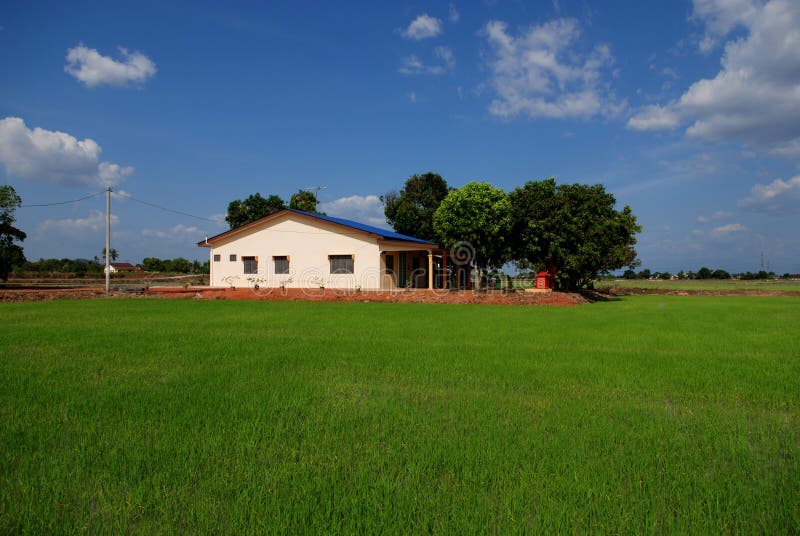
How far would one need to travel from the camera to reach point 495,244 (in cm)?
3017

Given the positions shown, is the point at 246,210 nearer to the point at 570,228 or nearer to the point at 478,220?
the point at 478,220

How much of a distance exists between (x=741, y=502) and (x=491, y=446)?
1553 mm

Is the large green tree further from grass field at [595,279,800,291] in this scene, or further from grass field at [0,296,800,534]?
grass field at [0,296,800,534]

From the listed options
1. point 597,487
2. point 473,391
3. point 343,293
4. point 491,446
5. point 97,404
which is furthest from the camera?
point 343,293

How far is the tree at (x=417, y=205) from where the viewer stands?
40.0 m

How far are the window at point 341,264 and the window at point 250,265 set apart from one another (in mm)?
5250

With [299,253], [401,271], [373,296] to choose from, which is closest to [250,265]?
[299,253]

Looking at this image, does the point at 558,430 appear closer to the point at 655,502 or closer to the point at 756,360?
the point at 655,502

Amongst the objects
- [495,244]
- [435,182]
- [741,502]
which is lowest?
[741,502]

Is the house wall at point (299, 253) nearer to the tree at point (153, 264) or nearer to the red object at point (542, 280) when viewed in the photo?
the red object at point (542, 280)

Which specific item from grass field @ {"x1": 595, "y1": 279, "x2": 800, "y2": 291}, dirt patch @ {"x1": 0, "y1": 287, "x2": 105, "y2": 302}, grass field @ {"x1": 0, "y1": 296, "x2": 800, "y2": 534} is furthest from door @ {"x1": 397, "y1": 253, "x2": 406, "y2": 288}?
grass field @ {"x1": 595, "y1": 279, "x2": 800, "y2": 291}

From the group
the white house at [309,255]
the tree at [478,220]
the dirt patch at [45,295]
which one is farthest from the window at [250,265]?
the tree at [478,220]

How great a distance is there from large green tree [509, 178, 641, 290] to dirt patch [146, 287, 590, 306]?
525 centimetres

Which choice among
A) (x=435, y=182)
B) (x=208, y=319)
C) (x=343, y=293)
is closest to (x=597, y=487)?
(x=208, y=319)
